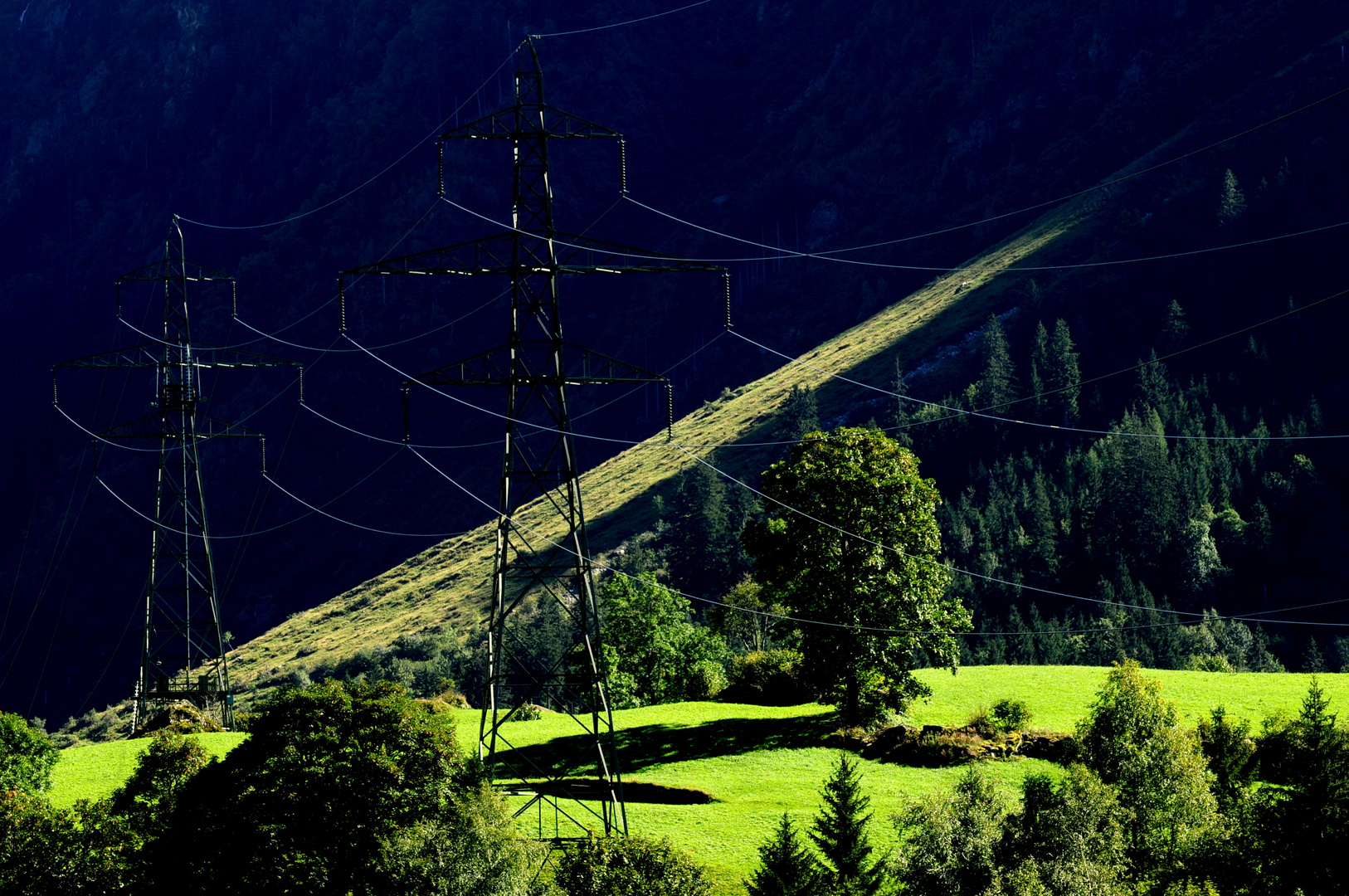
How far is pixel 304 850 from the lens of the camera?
46844 mm

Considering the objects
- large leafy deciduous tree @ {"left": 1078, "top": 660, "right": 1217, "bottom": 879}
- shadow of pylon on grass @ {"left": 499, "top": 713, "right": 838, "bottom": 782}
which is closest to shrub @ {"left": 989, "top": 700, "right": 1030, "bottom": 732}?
shadow of pylon on grass @ {"left": 499, "top": 713, "right": 838, "bottom": 782}

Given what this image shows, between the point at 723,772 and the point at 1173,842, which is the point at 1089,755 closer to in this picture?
the point at 1173,842

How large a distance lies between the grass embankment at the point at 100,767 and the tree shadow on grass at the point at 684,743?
14.6 meters

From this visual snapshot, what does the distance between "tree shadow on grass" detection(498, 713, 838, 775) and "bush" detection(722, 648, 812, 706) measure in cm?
552

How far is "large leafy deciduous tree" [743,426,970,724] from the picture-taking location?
66500mm

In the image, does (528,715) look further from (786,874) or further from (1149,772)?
(1149,772)

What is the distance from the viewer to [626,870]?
43500 mm

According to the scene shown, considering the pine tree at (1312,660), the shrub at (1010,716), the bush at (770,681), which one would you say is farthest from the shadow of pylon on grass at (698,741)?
the pine tree at (1312,660)

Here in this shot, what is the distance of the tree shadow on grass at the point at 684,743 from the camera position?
65.4 metres

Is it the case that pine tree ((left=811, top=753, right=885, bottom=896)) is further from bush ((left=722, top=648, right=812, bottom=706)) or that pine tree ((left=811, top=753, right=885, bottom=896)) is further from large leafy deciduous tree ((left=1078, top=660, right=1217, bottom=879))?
bush ((left=722, top=648, right=812, bottom=706))

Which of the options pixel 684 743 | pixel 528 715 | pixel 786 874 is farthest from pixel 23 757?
pixel 786 874

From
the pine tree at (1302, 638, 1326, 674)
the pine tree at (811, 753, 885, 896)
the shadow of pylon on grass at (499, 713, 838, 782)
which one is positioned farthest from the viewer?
the pine tree at (1302, 638, 1326, 674)

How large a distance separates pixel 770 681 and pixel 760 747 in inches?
514

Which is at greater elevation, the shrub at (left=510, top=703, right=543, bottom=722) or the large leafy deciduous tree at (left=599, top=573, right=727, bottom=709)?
the large leafy deciduous tree at (left=599, top=573, right=727, bottom=709)
